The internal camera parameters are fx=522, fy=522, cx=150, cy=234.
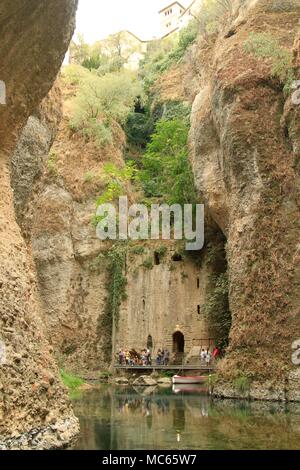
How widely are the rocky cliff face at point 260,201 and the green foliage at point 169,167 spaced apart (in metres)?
8.35

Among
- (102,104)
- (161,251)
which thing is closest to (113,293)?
(161,251)

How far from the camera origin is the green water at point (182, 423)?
9.79 meters

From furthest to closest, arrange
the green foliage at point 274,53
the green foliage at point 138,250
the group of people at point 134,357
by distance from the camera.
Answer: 1. the green foliage at point 138,250
2. the group of people at point 134,357
3. the green foliage at point 274,53

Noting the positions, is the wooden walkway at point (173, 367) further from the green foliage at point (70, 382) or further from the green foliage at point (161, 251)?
the green foliage at point (161, 251)

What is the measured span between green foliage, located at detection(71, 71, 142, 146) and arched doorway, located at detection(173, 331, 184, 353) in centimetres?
1484

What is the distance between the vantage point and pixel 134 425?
40.5 ft

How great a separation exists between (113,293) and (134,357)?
14.0 ft

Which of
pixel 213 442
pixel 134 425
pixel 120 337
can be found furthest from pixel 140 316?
pixel 213 442

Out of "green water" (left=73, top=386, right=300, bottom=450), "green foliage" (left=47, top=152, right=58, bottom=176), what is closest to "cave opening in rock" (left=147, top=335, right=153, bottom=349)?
"green water" (left=73, top=386, right=300, bottom=450)

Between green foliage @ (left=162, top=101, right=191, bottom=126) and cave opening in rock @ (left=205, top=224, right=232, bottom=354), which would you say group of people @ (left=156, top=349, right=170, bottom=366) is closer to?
cave opening in rock @ (left=205, top=224, right=232, bottom=354)

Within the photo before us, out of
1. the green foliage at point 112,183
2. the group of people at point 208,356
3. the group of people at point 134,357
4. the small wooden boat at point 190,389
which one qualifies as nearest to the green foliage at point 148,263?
the green foliage at point 112,183

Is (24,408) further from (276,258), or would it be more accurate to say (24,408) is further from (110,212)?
(110,212)

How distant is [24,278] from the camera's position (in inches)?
419

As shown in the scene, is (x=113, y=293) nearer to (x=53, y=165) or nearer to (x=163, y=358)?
(x=163, y=358)
